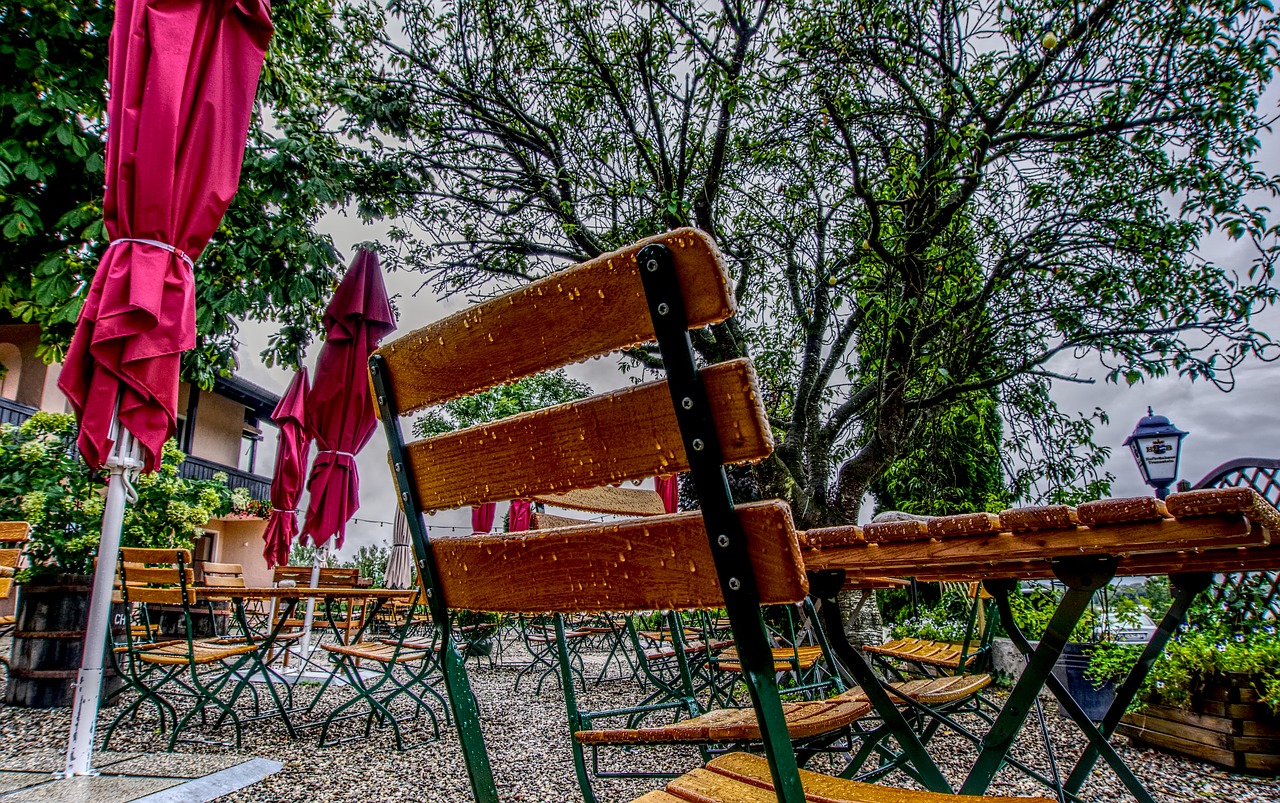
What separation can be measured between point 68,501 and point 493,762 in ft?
11.6

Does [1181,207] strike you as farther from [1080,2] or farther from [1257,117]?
[1080,2]

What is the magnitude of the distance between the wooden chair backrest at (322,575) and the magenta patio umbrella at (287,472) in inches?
21.1

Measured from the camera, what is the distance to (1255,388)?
5730 millimetres

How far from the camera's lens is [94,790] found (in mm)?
2387

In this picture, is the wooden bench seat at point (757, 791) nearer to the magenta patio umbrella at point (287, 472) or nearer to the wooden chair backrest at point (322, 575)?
the wooden chair backrest at point (322, 575)

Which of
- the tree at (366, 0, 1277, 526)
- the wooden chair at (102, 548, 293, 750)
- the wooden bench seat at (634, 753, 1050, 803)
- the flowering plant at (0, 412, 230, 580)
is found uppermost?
the tree at (366, 0, 1277, 526)

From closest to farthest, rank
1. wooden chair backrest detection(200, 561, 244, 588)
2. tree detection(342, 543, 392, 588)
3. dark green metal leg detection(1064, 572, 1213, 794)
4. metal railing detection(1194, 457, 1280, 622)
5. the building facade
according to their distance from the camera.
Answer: dark green metal leg detection(1064, 572, 1213, 794) < metal railing detection(1194, 457, 1280, 622) < wooden chair backrest detection(200, 561, 244, 588) < tree detection(342, 543, 392, 588) < the building facade

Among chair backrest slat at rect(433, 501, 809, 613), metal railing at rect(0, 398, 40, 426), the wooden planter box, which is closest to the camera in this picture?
chair backrest slat at rect(433, 501, 809, 613)

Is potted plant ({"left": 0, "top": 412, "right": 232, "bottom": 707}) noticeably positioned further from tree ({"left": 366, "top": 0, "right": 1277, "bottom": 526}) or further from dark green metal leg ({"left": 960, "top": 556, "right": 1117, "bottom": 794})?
dark green metal leg ({"left": 960, "top": 556, "right": 1117, "bottom": 794})

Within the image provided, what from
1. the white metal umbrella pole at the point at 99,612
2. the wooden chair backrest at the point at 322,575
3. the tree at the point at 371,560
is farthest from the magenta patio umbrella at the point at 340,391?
the tree at the point at 371,560

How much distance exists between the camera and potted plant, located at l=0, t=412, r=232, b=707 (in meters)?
4.00

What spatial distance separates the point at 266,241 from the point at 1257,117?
906 cm

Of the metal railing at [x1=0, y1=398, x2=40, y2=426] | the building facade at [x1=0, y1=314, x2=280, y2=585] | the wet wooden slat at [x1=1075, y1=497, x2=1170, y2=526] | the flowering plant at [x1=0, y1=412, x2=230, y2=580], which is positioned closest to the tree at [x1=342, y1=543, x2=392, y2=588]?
the building facade at [x1=0, y1=314, x2=280, y2=585]

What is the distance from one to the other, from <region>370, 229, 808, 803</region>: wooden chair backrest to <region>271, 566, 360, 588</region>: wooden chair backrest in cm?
545
